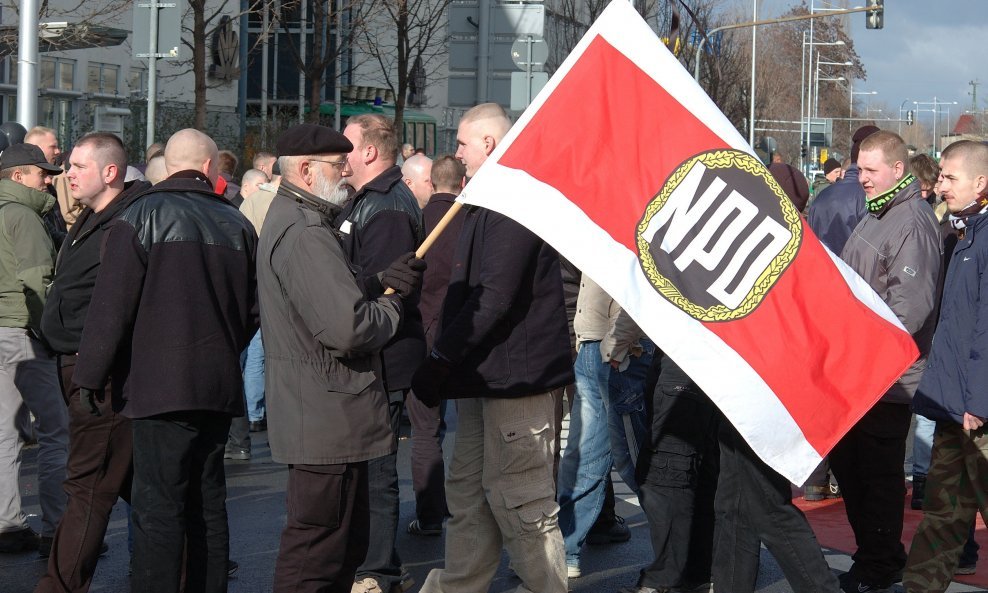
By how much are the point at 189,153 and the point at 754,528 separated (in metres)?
2.70

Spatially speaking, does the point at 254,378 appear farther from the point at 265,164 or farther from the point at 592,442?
the point at 592,442

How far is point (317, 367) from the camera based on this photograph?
15.6 ft

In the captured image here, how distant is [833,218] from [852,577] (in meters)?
3.76

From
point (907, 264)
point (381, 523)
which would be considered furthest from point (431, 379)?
point (907, 264)

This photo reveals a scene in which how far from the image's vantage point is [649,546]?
272 inches

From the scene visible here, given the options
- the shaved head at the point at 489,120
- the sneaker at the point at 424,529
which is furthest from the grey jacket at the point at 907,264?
the sneaker at the point at 424,529

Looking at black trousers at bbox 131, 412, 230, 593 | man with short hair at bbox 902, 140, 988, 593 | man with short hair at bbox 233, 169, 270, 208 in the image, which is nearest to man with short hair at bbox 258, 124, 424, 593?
black trousers at bbox 131, 412, 230, 593

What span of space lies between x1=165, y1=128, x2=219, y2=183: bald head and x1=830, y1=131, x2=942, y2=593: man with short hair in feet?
9.86

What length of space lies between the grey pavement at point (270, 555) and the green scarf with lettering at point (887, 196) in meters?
1.80

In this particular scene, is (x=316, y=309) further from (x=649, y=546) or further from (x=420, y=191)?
(x=420, y=191)

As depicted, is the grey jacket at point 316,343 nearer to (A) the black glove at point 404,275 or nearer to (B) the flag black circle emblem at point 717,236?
(A) the black glove at point 404,275

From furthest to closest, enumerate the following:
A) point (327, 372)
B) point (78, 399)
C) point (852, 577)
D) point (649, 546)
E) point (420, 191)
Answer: point (420, 191), point (649, 546), point (852, 577), point (78, 399), point (327, 372)

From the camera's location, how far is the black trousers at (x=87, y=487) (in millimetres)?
5469

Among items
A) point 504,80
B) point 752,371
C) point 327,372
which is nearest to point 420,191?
point 327,372
